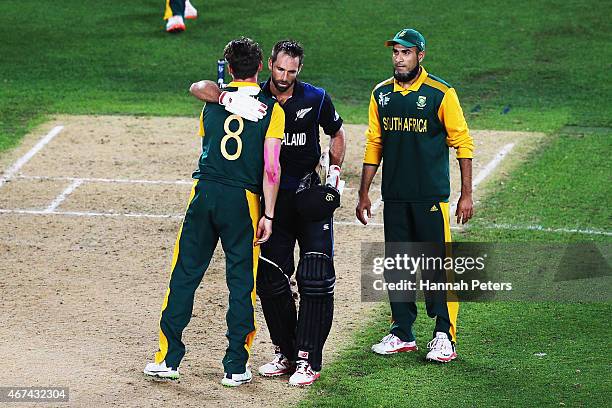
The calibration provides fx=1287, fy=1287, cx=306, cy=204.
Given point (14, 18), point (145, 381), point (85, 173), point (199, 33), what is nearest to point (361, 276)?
point (145, 381)

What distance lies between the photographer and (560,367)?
8.66 metres

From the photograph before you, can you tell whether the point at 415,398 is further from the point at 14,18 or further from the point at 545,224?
the point at 14,18

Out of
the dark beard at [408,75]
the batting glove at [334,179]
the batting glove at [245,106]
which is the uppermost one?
the dark beard at [408,75]

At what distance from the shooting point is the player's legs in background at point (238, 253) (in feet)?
27.0

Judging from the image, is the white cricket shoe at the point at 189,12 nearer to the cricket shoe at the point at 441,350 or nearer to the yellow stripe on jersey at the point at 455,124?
the yellow stripe on jersey at the point at 455,124

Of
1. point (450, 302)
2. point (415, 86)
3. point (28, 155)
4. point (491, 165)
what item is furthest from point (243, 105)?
point (28, 155)

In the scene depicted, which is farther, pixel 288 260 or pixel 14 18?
pixel 14 18

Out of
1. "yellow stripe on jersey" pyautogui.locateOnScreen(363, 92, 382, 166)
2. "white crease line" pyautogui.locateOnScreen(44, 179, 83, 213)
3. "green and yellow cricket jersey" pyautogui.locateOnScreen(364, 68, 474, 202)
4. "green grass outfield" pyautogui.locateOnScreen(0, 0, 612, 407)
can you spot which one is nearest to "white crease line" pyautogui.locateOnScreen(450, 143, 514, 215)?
"green grass outfield" pyautogui.locateOnScreen(0, 0, 612, 407)

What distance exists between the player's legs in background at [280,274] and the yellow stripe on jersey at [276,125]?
52 centimetres

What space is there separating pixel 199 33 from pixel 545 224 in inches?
393

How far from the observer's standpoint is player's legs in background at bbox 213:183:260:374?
27.0ft

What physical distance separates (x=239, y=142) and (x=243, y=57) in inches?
21.2

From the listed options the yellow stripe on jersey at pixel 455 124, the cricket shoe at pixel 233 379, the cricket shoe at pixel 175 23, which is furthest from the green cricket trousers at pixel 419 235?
the cricket shoe at pixel 175 23

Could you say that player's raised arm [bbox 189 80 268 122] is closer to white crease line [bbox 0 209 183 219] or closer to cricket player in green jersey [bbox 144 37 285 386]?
cricket player in green jersey [bbox 144 37 285 386]
